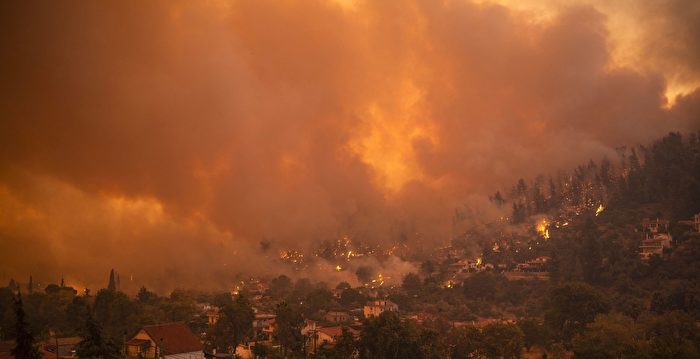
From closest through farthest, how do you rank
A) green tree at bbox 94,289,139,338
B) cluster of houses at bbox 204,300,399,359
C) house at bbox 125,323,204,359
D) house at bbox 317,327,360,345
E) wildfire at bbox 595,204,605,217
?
house at bbox 125,323,204,359
green tree at bbox 94,289,139,338
cluster of houses at bbox 204,300,399,359
house at bbox 317,327,360,345
wildfire at bbox 595,204,605,217

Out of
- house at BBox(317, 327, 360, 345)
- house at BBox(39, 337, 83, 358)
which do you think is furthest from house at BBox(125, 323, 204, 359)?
house at BBox(317, 327, 360, 345)

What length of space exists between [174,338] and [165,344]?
0.83 metres

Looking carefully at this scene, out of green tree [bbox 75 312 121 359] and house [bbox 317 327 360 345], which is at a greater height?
green tree [bbox 75 312 121 359]

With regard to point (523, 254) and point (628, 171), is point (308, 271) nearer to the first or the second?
point (523, 254)

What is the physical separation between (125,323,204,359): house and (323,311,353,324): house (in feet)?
73.1

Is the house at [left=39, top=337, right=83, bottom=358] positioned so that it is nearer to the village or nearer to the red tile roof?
the village

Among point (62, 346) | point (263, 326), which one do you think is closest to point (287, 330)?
point (263, 326)

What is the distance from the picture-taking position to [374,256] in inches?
3494

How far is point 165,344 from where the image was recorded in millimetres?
36719

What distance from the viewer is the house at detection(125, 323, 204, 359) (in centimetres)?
3644

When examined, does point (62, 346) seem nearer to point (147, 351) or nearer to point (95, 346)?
point (147, 351)

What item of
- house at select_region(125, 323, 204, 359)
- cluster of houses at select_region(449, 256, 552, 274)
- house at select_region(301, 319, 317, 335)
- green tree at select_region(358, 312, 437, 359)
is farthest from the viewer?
cluster of houses at select_region(449, 256, 552, 274)

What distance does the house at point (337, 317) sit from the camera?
193 ft

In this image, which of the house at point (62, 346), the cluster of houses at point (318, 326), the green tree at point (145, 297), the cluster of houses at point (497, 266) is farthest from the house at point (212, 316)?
the cluster of houses at point (497, 266)
